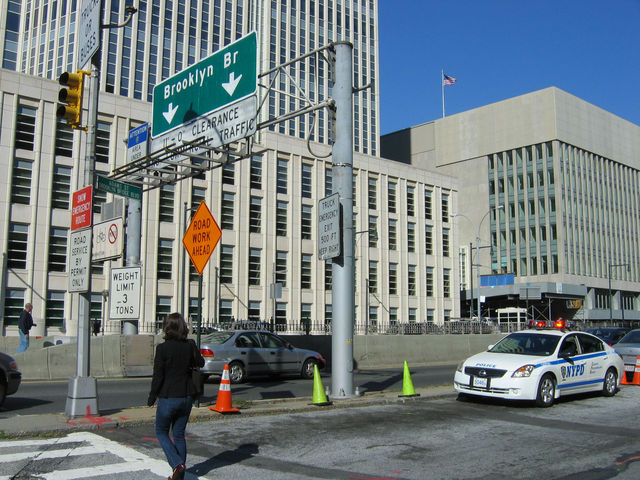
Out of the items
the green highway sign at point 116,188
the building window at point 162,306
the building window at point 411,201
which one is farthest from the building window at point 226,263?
the green highway sign at point 116,188

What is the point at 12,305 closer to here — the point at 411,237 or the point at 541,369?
the point at 411,237

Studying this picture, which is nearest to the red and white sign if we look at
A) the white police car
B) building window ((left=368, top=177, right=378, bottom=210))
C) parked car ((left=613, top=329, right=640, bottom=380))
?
the white police car

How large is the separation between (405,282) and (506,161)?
3213 centimetres

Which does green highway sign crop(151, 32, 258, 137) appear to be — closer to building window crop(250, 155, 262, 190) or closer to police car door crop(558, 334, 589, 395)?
police car door crop(558, 334, 589, 395)

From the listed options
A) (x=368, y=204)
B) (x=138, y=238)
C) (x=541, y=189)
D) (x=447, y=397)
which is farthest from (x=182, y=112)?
(x=541, y=189)

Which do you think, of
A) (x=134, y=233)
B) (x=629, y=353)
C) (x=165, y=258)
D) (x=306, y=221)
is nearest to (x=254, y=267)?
(x=306, y=221)

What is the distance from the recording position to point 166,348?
628 cm

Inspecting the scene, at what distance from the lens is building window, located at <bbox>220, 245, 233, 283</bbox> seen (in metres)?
48.5

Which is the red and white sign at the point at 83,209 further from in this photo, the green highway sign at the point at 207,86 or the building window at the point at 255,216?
the building window at the point at 255,216

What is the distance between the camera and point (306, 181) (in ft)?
177

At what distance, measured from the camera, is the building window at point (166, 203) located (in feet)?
150

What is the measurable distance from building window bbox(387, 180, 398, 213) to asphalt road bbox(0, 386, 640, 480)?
48733 mm

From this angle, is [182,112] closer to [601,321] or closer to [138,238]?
[138,238]

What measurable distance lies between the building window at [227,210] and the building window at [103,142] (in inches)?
371
